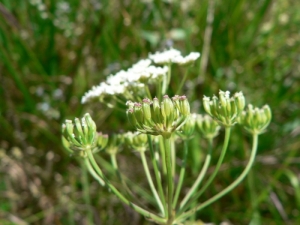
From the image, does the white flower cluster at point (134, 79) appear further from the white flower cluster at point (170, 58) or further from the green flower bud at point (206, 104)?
the green flower bud at point (206, 104)

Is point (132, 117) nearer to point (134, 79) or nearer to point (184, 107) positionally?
point (184, 107)

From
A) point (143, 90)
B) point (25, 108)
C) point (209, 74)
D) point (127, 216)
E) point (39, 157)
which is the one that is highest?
point (209, 74)

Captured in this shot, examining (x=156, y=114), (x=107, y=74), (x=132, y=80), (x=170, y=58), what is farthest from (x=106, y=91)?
(x=107, y=74)

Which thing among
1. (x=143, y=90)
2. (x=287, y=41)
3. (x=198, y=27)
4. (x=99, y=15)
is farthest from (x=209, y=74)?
(x=143, y=90)

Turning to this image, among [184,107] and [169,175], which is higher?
[184,107]

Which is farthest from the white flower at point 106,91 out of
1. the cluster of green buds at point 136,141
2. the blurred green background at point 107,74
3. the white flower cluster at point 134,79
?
the blurred green background at point 107,74

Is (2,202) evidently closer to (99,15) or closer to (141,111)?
(99,15)

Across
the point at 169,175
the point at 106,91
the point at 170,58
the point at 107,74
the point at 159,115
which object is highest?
the point at 107,74
